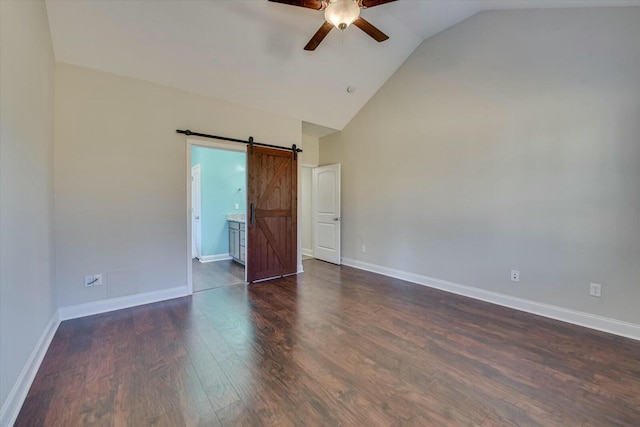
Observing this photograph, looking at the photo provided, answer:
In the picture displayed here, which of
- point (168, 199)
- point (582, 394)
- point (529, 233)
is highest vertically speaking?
point (168, 199)

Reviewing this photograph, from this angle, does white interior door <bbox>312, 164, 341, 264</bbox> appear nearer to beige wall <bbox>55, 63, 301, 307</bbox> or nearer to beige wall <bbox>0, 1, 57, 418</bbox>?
beige wall <bbox>55, 63, 301, 307</bbox>

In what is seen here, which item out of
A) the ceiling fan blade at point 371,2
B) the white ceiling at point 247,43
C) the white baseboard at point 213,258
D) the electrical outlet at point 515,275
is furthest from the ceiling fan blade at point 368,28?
the white baseboard at point 213,258

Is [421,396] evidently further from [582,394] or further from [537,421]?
[582,394]

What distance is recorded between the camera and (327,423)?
5.03 ft

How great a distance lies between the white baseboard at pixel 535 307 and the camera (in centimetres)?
262

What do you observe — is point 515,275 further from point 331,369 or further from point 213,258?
point 213,258

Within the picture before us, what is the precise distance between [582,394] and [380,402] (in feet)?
4.50

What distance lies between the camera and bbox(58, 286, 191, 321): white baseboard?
2.89 m

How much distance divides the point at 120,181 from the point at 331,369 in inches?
120

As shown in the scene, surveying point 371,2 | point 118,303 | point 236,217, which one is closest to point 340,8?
point 371,2

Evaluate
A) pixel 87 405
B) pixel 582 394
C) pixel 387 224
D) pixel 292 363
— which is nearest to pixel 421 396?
pixel 292 363

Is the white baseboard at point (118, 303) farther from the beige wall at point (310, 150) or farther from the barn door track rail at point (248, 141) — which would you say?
the beige wall at point (310, 150)

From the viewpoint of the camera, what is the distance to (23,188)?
6.00 ft

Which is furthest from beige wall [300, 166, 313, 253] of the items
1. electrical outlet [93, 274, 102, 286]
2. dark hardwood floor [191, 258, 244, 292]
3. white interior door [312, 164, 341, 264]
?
electrical outlet [93, 274, 102, 286]
